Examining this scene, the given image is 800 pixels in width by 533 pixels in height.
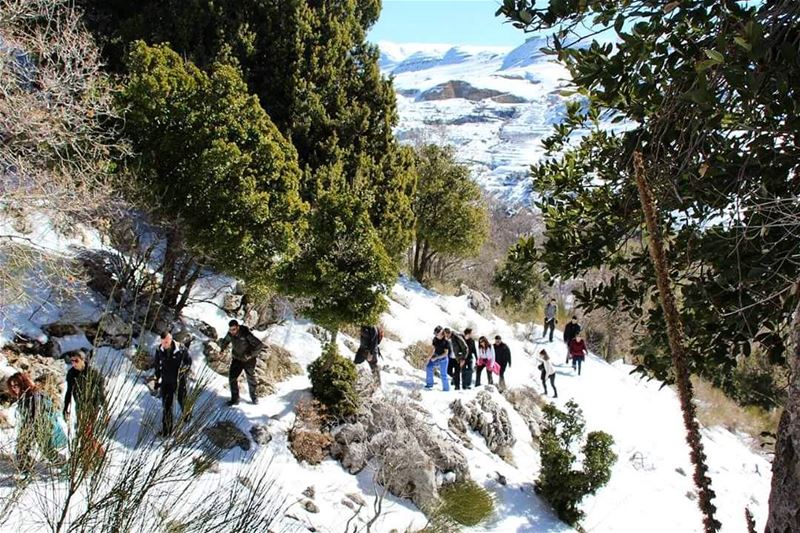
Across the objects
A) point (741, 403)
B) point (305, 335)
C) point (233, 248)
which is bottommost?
point (741, 403)

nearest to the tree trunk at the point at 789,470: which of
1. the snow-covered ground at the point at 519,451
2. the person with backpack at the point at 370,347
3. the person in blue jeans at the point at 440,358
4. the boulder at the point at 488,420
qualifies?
the snow-covered ground at the point at 519,451

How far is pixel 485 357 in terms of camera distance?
13.5m

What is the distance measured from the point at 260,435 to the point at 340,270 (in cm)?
294

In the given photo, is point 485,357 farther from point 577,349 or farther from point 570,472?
point 577,349

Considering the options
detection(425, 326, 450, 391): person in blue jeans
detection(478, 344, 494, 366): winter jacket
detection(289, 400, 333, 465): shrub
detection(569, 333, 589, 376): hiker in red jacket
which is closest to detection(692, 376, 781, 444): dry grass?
detection(569, 333, 589, 376): hiker in red jacket

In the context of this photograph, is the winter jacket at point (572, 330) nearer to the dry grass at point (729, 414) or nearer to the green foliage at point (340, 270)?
the dry grass at point (729, 414)

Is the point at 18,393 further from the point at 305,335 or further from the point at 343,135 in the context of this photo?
the point at 343,135

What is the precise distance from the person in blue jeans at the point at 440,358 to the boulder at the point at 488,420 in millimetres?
616

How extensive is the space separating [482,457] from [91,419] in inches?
373

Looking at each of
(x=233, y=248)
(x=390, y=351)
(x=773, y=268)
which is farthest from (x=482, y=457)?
(x=773, y=268)

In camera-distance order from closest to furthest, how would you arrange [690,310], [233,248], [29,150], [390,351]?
[690,310]
[29,150]
[233,248]
[390,351]

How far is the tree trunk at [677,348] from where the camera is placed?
1.34 metres

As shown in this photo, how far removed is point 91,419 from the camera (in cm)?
265

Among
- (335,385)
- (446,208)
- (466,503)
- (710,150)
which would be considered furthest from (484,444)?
(446,208)
